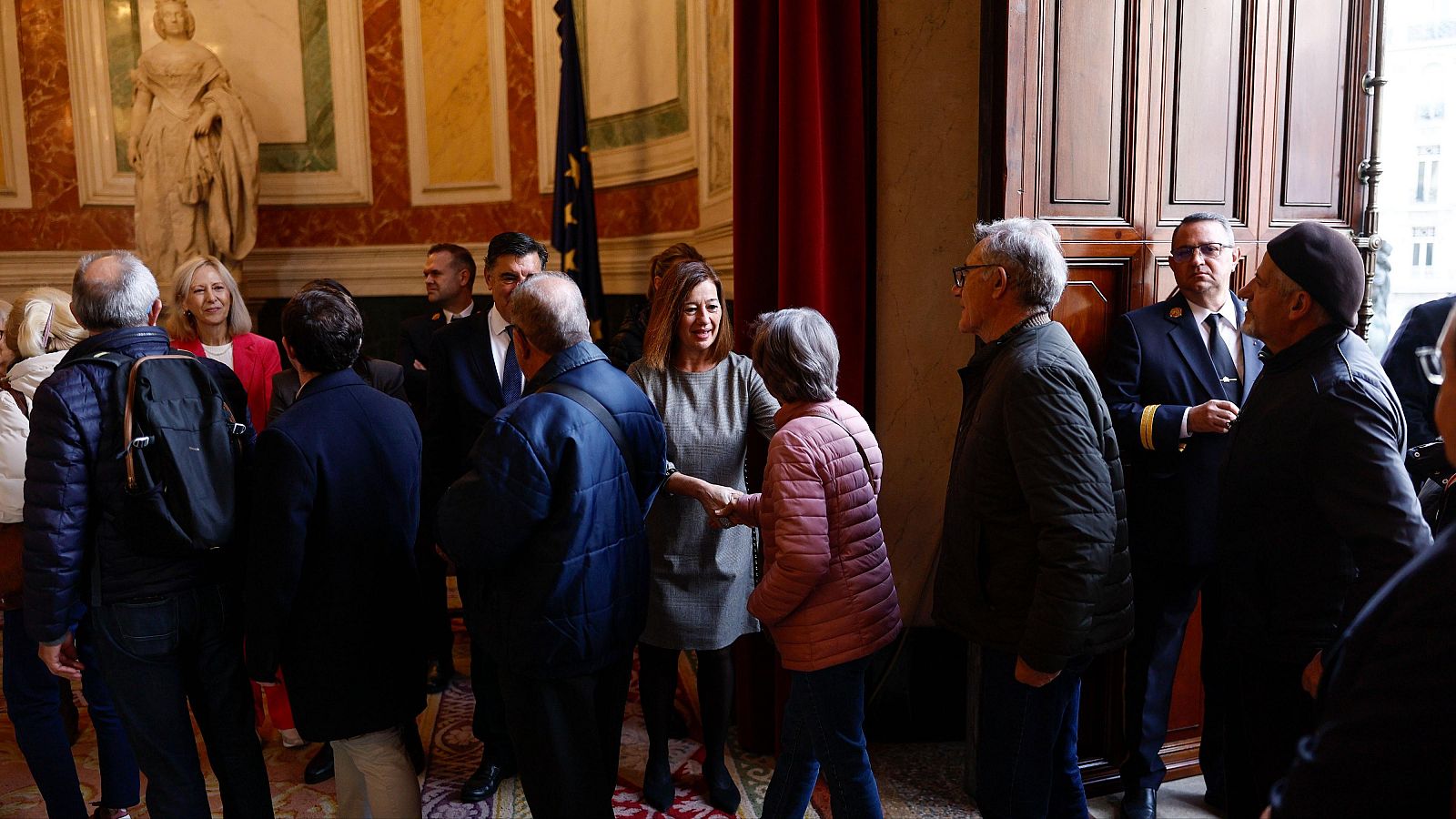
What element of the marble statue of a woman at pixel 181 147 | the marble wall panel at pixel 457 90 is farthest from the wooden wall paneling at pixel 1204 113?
the marble statue of a woman at pixel 181 147

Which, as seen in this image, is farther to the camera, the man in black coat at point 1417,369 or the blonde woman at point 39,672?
the man in black coat at point 1417,369

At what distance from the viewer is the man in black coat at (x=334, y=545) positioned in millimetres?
1993

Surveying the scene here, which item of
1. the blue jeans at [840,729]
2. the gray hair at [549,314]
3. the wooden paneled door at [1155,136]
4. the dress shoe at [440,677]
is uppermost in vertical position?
the wooden paneled door at [1155,136]

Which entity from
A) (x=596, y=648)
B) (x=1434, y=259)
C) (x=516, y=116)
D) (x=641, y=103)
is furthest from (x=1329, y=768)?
(x=516, y=116)

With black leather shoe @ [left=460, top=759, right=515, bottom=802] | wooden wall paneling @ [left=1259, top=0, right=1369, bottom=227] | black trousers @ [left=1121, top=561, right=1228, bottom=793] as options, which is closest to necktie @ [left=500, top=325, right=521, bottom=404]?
black leather shoe @ [left=460, top=759, right=515, bottom=802]

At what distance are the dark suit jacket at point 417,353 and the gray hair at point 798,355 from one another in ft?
5.39

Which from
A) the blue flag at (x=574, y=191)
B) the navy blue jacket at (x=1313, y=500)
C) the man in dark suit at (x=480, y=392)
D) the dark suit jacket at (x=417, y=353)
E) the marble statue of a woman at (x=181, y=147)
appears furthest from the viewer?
the marble statue of a woman at (x=181, y=147)

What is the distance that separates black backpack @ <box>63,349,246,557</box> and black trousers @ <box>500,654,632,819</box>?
717 mm

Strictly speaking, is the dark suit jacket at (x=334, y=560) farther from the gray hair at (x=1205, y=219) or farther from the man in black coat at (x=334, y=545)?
the gray hair at (x=1205, y=219)

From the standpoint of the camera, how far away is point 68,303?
273 centimetres

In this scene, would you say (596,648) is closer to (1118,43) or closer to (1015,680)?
(1015,680)

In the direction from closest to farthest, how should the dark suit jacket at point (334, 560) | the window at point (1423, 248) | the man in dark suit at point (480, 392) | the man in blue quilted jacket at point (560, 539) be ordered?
the man in blue quilted jacket at point (560, 539), the dark suit jacket at point (334, 560), the man in dark suit at point (480, 392), the window at point (1423, 248)

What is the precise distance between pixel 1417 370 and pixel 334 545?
287cm

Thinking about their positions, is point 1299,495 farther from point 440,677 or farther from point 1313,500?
point 440,677
